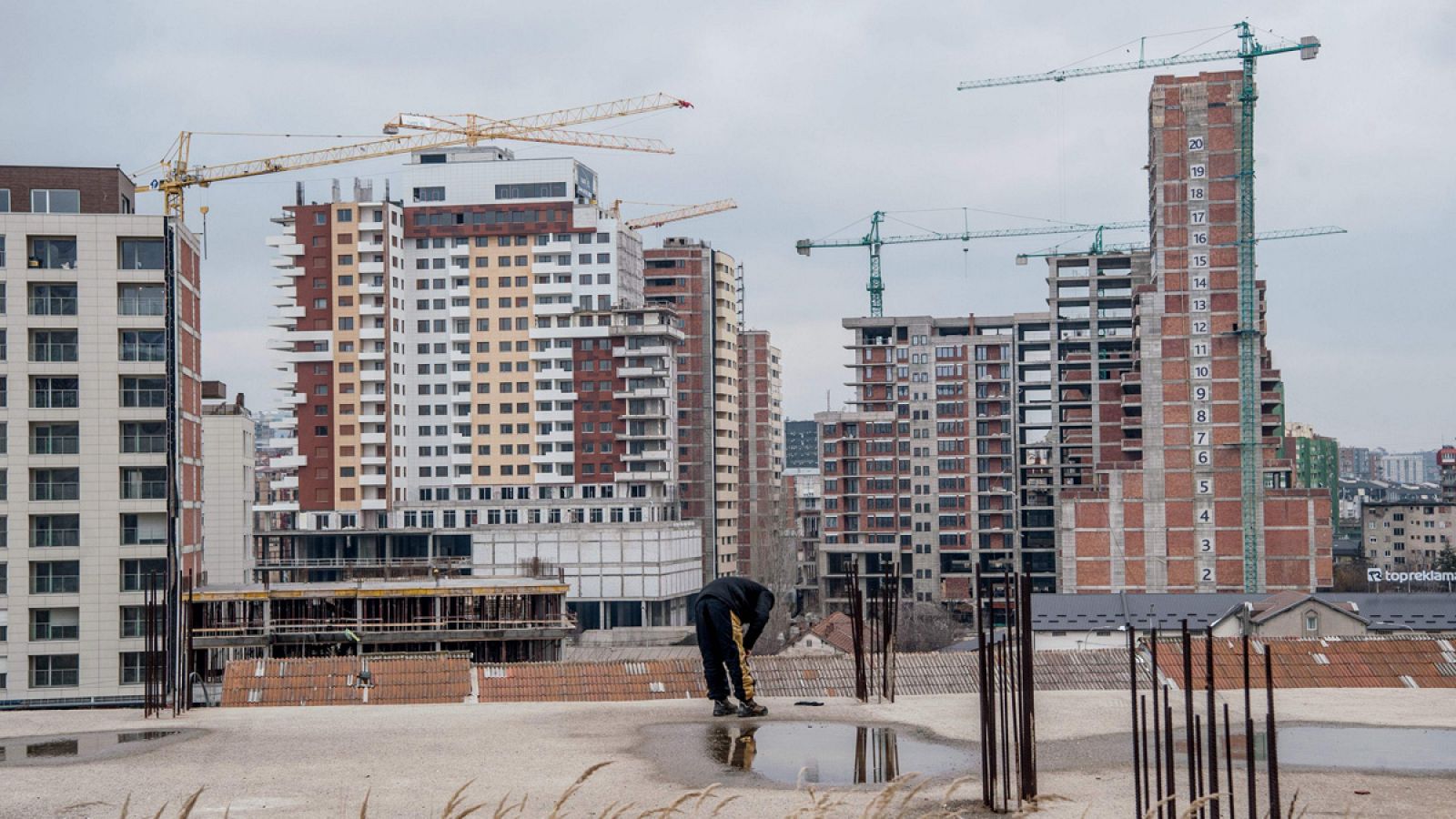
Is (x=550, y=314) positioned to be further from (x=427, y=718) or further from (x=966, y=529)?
(x=427, y=718)

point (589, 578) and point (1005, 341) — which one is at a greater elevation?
point (1005, 341)

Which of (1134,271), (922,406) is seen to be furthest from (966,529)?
(1134,271)

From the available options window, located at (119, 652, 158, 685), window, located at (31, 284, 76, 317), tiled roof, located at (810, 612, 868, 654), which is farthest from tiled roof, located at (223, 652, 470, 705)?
tiled roof, located at (810, 612, 868, 654)

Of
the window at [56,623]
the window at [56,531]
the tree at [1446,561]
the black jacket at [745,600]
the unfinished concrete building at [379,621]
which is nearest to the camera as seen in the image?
the black jacket at [745,600]

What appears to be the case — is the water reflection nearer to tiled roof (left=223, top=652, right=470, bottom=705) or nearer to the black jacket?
the black jacket

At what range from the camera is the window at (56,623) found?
47.2 meters

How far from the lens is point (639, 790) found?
1208 centimetres

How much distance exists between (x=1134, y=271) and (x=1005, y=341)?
10774 millimetres

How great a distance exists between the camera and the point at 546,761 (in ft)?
44.6

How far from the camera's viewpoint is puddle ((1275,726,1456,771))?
13211 mm

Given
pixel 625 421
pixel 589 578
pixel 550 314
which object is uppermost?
pixel 550 314

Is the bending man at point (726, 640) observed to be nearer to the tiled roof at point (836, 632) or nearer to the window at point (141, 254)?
the window at point (141, 254)

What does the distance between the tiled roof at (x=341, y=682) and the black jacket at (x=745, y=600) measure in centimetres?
455

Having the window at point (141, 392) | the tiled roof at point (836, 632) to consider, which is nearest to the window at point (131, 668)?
the window at point (141, 392)
